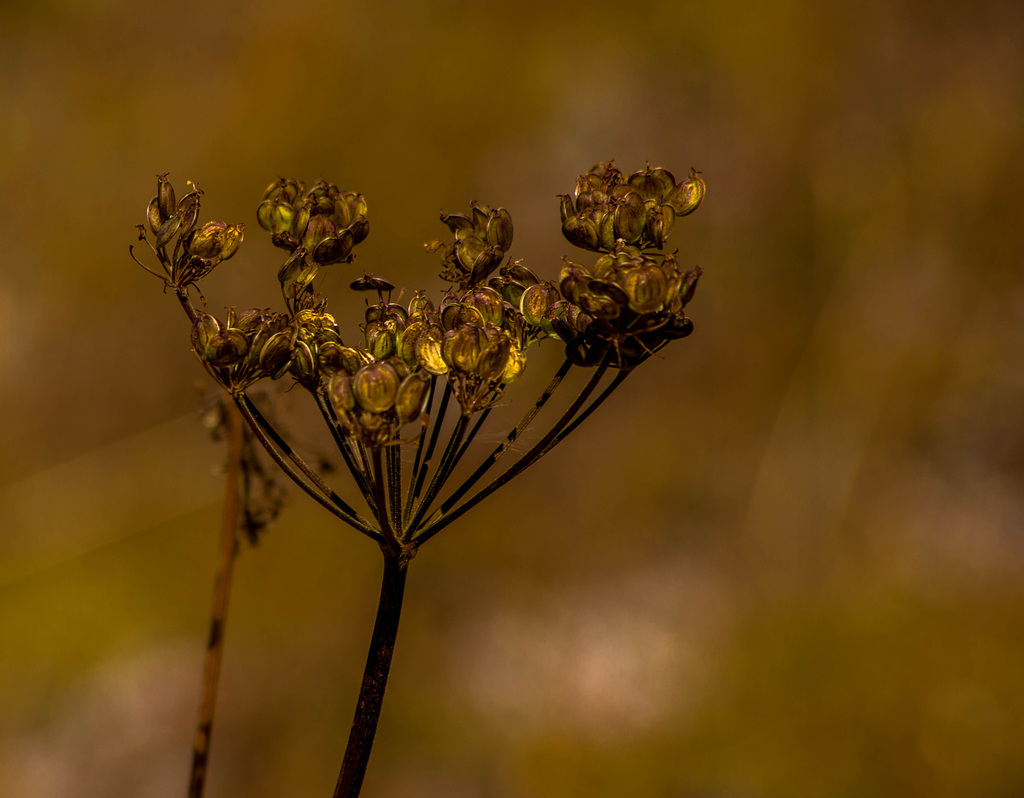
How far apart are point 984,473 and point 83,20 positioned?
4.29 m

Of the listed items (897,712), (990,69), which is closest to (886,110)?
(990,69)

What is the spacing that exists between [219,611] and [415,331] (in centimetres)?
56


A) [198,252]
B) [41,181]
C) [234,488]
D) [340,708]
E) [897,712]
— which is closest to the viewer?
[198,252]

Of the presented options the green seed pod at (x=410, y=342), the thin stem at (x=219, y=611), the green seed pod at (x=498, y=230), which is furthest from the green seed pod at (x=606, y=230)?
the thin stem at (x=219, y=611)

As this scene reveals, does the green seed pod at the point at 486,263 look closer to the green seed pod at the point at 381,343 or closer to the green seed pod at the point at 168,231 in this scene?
the green seed pod at the point at 381,343

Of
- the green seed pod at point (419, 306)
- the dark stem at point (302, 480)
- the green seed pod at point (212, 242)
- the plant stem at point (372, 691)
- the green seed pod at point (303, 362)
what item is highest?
the green seed pod at point (419, 306)

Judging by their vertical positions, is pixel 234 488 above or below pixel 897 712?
below

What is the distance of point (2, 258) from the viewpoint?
3.42 metres

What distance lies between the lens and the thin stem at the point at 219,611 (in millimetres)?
1062

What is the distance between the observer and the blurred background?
316 centimetres

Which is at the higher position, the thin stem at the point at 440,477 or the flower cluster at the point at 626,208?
the flower cluster at the point at 626,208

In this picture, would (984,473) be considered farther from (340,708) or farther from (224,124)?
(224,124)

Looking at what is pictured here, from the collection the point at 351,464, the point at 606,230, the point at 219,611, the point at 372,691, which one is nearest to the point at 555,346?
the point at 219,611

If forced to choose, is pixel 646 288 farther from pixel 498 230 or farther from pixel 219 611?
pixel 219 611
